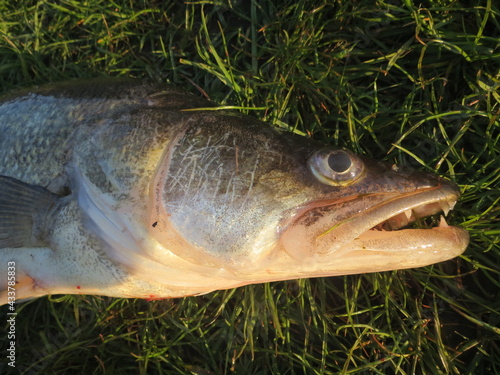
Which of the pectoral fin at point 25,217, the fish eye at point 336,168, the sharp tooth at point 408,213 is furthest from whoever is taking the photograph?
the pectoral fin at point 25,217

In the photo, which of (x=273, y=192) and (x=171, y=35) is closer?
(x=273, y=192)

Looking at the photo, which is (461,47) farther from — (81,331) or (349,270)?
(81,331)

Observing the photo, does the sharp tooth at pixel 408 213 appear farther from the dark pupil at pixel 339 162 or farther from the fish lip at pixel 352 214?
the dark pupil at pixel 339 162

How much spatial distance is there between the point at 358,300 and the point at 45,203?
7.19 feet

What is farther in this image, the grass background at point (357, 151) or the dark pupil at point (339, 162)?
the grass background at point (357, 151)

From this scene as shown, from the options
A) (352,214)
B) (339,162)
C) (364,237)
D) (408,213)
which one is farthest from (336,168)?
(408,213)

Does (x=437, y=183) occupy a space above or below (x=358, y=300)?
above

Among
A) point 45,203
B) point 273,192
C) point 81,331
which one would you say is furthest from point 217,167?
point 81,331

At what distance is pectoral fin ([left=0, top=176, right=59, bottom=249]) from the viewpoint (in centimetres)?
228

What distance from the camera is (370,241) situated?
190 centimetres

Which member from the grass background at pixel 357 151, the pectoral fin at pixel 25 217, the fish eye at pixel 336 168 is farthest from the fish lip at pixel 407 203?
the pectoral fin at pixel 25 217

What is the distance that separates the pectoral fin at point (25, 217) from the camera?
2.28 m

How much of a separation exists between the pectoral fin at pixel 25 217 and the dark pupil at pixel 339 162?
156cm

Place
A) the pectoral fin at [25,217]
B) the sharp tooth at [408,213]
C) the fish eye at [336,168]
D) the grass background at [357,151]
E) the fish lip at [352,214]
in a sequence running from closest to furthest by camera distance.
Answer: the fish lip at [352,214], the fish eye at [336,168], the sharp tooth at [408,213], the pectoral fin at [25,217], the grass background at [357,151]
